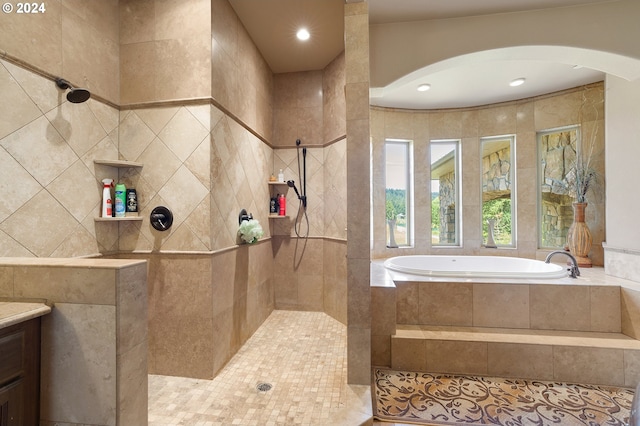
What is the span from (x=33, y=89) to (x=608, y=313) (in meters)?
4.17

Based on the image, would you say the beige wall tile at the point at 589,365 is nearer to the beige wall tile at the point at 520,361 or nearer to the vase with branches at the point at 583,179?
the beige wall tile at the point at 520,361

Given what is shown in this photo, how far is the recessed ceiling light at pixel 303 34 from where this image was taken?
2.25m

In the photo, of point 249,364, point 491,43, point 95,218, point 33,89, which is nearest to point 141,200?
point 95,218

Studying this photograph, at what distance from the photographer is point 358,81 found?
5.45 ft

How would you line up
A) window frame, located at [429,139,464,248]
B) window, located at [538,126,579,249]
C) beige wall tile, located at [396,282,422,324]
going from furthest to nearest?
window frame, located at [429,139,464,248] < window, located at [538,126,579,249] < beige wall tile, located at [396,282,422,324]

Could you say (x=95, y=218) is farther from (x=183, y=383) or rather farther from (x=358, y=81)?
(x=358, y=81)

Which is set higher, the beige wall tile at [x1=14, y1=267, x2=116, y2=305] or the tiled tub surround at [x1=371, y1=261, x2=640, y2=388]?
the beige wall tile at [x1=14, y1=267, x2=116, y2=305]

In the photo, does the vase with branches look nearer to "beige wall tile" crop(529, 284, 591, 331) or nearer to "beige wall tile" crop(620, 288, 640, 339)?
"beige wall tile" crop(620, 288, 640, 339)

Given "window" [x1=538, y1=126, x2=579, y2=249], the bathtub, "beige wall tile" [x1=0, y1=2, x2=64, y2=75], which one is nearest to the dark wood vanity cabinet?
"beige wall tile" [x1=0, y1=2, x2=64, y2=75]

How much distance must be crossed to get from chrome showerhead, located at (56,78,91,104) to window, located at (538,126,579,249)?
4.79 m

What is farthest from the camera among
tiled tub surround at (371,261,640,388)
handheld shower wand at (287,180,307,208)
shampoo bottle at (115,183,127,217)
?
handheld shower wand at (287,180,307,208)

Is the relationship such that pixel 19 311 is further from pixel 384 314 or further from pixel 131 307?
pixel 384 314

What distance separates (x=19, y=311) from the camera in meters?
0.91

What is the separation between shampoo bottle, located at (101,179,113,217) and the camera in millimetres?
1678
